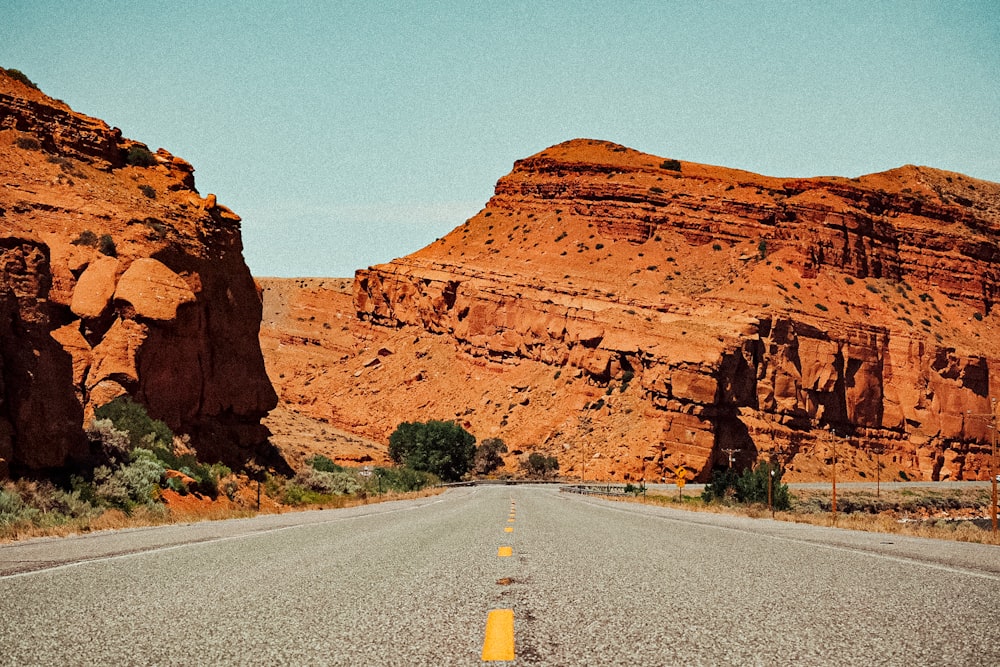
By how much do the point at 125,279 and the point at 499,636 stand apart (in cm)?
3213

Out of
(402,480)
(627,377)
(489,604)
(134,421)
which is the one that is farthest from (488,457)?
(489,604)

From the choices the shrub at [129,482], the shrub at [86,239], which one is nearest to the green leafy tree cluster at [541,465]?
the shrub at [86,239]

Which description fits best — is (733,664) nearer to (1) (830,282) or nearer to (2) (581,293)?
(2) (581,293)

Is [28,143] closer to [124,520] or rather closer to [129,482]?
[129,482]

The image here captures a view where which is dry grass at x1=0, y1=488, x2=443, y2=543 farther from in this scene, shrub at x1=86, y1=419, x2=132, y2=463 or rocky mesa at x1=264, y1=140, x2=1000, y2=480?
rocky mesa at x1=264, y1=140, x2=1000, y2=480

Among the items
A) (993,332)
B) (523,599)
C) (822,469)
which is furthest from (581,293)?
(523,599)

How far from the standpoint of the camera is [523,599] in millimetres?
6875

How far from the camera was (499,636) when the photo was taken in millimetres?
5266

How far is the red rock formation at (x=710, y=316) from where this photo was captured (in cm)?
7950

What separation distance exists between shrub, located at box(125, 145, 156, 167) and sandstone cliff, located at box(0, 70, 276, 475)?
5 cm

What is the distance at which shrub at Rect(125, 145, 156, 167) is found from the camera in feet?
139

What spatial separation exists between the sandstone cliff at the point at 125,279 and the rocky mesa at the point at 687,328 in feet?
131

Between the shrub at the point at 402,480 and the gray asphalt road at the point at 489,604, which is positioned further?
the shrub at the point at 402,480

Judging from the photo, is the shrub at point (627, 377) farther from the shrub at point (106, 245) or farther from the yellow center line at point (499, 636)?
the yellow center line at point (499, 636)
